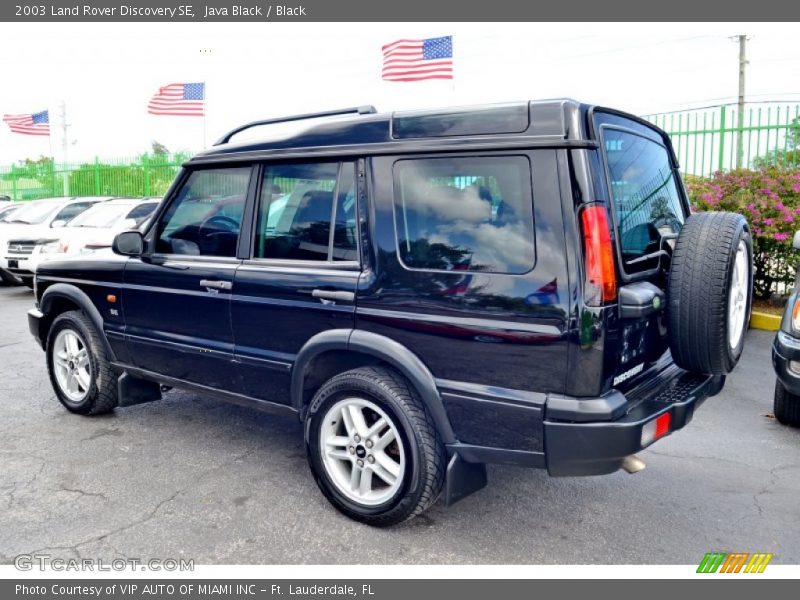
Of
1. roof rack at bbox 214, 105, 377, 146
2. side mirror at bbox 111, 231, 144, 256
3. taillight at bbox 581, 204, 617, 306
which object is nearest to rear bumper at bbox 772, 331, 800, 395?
taillight at bbox 581, 204, 617, 306

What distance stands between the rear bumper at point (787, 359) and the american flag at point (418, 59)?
36.2 ft

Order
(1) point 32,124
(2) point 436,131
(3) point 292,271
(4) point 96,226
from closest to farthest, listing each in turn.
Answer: (2) point 436,131
(3) point 292,271
(4) point 96,226
(1) point 32,124

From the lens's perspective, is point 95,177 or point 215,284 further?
point 95,177

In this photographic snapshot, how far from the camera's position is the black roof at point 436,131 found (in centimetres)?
287

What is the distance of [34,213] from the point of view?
13.6m

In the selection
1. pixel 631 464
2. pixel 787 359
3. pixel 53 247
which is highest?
pixel 53 247

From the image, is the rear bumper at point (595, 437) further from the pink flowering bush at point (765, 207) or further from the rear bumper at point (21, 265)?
the rear bumper at point (21, 265)

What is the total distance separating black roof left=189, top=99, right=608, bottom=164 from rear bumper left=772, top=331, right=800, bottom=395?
2.32m

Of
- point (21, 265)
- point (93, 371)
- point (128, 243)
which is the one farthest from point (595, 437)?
point (21, 265)

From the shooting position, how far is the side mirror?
4316mm

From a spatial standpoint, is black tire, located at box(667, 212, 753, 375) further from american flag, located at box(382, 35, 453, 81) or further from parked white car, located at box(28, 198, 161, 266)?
american flag, located at box(382, 35, 453, 81)

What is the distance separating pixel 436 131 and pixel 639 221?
1044mm

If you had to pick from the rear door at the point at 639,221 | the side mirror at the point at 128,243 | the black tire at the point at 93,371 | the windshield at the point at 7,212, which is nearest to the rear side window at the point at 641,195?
the rear door at the point at 639,221

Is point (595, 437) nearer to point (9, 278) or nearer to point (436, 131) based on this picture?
point (436, 131)
